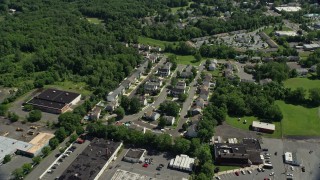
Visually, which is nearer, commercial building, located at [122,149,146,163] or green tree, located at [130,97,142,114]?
commercial building, located at [122,149,146,163]

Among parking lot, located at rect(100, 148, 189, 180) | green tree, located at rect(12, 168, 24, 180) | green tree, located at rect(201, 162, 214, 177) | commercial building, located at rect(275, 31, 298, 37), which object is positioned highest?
commercial building, located at rect(275, 31, 298, 37)

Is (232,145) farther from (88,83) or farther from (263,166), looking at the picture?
(88,83)

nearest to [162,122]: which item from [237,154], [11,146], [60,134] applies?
[237,154]

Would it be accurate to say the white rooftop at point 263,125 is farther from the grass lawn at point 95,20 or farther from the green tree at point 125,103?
the grass lawn at point 95,20

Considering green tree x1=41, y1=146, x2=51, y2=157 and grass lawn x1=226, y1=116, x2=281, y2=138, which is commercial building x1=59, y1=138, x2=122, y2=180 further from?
grass lawn x1=226, y1=116, x2=281, y2=138

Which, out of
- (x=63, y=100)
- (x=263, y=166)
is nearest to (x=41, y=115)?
(x=63, y=100)

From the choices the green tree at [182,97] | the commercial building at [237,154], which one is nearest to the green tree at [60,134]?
the commercial building at [237,154]

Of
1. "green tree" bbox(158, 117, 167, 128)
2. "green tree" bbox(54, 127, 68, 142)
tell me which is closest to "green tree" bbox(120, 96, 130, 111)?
"green tree" bbox(158, 117, 167, 128)
